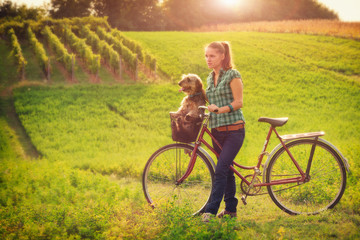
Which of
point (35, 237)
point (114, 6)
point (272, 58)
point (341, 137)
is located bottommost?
point (341, 137)

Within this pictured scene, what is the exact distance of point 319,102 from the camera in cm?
1329

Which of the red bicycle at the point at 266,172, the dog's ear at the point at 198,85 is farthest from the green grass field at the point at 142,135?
the dog's ear at the point at 198,85

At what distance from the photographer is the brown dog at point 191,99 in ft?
10.8

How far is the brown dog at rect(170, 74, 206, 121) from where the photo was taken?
10.8 feet

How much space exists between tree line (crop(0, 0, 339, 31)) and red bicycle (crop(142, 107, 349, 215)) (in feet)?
72.9

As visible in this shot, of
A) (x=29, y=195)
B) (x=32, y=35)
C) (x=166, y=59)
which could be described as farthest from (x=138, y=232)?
(x=32, y=35)

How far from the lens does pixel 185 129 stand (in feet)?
10.8

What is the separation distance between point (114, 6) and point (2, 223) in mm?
23171

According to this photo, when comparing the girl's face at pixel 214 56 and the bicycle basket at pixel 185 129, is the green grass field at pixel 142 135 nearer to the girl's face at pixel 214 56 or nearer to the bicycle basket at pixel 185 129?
the bicycle basket at pixel 185 129

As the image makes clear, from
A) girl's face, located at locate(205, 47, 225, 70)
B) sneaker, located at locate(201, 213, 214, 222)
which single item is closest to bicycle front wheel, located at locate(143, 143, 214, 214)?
sneaker, located at locate(201, 213, 214, 222)

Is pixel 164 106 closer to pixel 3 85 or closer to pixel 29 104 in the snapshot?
pixel 29 104

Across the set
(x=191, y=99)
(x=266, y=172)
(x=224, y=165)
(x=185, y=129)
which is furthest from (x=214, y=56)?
(x=266, y=172)

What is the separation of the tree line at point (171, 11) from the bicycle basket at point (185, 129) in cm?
2229

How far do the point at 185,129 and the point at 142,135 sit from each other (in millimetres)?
7106
